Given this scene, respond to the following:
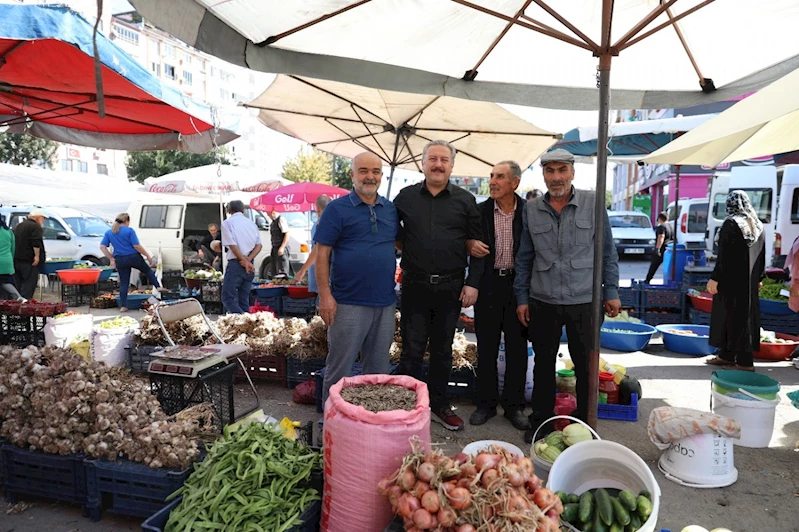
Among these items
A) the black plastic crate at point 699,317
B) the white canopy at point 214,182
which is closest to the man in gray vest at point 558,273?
the black plastic crate at point 699,317

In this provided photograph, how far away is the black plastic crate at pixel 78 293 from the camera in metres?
11.2

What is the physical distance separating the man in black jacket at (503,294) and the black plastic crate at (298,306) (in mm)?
4753

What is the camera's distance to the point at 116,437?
2955 mm

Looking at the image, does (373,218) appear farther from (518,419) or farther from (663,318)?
(663,318)

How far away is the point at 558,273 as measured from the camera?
3836 mm

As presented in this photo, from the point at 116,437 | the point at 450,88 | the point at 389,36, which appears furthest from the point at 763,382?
the point at 116,437

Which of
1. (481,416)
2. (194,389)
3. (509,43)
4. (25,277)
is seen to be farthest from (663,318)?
(25,277)

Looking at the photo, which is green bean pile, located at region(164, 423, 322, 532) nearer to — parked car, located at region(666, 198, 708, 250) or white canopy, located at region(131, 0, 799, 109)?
white canopy, located at region(131, 0, 799, 109)

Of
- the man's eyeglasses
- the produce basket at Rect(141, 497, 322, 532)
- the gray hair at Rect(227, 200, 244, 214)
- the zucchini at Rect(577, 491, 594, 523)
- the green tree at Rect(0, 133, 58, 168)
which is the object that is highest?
the green tree at Rect(0, 133, 58, 168)

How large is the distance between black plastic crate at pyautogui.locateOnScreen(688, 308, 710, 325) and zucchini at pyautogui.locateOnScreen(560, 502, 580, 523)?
20.9 ft

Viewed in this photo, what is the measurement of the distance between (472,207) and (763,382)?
2623 millimetres

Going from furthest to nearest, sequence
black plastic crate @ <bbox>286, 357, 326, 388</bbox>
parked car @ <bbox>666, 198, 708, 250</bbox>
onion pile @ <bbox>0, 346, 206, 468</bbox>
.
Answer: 1. parked car @ <bbox>666, 198, 708, 250</bbox>
2. black plastic crate @ <bbox>286, 357, 326, 388</bbox>
3. onion pile @ <bbox>0, 346, 206, 468</bbox>

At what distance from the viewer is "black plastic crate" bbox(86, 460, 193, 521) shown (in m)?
2.75

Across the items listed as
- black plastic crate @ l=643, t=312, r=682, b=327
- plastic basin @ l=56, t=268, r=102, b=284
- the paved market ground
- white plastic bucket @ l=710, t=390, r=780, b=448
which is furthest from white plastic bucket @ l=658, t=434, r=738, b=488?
plastic basin @ l=56, t=268, r=102, b=284
